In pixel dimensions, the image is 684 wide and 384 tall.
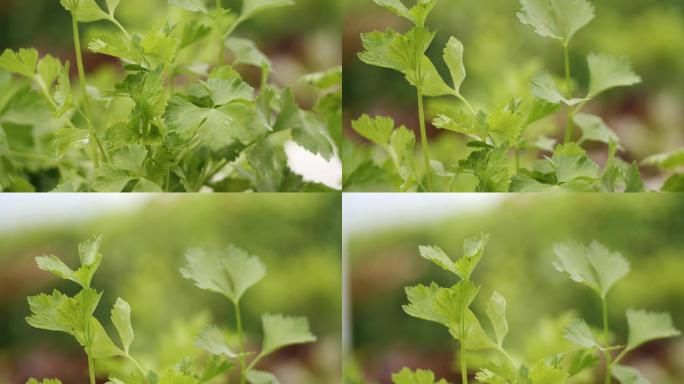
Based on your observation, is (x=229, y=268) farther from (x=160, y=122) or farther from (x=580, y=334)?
(x=580, y=334)

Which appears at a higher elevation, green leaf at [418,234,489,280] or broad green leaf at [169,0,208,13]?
broad green leaf at [169,0,208,13]

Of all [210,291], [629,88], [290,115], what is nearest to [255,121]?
[290,115]

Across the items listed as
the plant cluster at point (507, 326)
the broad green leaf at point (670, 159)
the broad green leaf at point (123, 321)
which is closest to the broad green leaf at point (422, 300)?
the plant cluster at point (507, 326)

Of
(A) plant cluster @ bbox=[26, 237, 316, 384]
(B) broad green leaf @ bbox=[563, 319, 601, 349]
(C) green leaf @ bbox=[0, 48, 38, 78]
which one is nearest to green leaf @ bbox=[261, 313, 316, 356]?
(A) plant cluster @ bbox=[26, 237, 316, 384]

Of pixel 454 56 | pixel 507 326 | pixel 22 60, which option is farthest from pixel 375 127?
pixel 22 60

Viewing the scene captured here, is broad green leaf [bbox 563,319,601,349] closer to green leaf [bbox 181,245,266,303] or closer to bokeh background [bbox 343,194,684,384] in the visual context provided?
bokeh background [bbox 343,194,684,384]

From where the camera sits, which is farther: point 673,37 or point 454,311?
point 673,37

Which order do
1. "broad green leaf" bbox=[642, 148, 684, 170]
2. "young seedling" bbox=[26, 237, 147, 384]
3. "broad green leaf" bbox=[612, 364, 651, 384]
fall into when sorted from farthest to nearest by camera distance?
"broad green leaf" bbox=[642, 148, 684, 170] < "broad green leaf" bbox=[612, 364, 651, 384] < "young seedling" bbox=[26, 237, 147, 384]

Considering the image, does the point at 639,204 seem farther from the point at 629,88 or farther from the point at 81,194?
the point at 81,194
